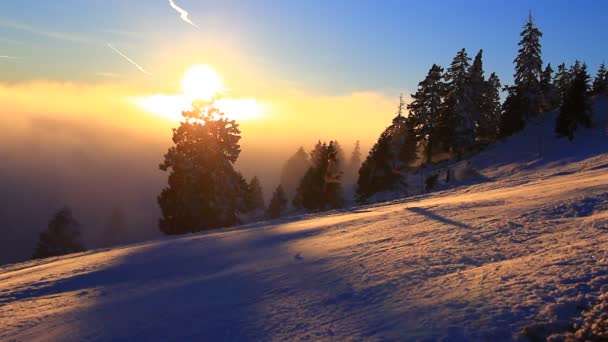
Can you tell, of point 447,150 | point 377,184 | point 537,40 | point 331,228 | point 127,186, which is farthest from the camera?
point 127,186

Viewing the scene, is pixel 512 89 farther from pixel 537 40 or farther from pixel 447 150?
pixel 447 150

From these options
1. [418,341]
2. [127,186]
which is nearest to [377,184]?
[418,341]

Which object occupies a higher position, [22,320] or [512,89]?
[512,89]

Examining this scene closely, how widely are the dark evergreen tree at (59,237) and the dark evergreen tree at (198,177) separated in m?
15.2

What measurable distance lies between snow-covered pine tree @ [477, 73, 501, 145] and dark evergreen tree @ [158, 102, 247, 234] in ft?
121

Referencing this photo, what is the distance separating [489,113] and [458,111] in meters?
10.4

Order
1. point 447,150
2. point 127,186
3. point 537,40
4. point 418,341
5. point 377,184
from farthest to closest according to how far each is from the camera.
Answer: point 127,186 < point 447,150 < point 537,40 < point 377,184 < point 418,341

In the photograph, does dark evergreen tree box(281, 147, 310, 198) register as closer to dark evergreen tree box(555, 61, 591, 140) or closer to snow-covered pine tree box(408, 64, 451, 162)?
snow-covered pine tree box(408, 64, 451, 162)

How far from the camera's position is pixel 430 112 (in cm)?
5159

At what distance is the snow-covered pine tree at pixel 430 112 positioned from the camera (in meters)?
50.4

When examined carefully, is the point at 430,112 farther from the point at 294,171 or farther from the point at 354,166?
the point at 354,166

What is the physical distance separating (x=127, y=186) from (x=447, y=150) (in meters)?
150

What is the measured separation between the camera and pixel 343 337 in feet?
17.8

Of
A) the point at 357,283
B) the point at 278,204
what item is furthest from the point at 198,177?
the point at 278,204
